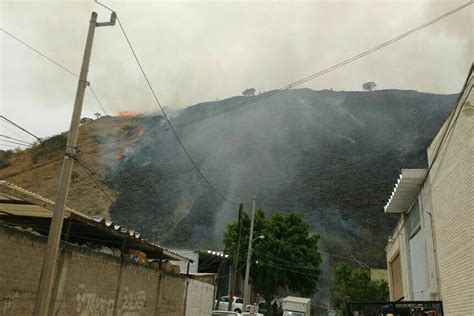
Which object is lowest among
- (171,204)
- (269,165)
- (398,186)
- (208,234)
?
(398,186)

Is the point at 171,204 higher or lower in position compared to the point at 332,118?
lower

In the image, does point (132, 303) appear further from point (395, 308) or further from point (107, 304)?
point (395, 308)

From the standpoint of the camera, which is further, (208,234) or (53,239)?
(208,234)

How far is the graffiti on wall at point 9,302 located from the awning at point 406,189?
13.7 meters

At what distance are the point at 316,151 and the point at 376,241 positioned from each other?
2029 inches

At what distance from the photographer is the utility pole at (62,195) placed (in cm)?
746

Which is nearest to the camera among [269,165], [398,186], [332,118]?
[398,186]

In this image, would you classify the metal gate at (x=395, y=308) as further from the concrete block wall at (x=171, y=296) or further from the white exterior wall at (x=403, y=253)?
the concrete block wall at (x=171, y=296)

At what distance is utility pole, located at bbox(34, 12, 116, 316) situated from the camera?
7.46 meters

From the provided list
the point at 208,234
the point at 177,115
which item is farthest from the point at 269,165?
the point at 177,115

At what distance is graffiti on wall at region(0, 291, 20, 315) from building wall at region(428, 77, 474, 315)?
392 inches

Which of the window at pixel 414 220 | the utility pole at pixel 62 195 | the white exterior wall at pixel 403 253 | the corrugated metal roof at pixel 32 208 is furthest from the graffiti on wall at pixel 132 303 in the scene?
the white exterior wall at pixel 403 253

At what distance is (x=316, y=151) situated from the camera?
149625 mm

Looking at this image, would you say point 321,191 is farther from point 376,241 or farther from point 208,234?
point 208,234
